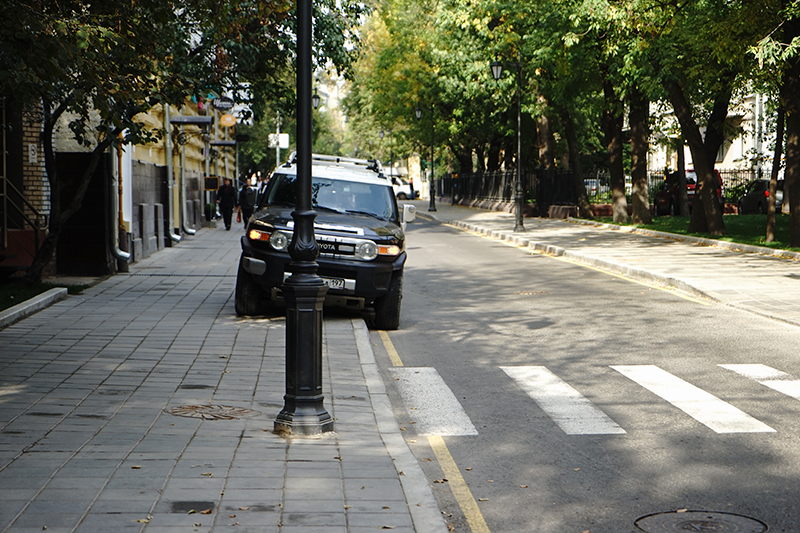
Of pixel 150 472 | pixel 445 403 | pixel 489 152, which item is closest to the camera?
pixel 150 472

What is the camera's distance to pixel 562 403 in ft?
25.1

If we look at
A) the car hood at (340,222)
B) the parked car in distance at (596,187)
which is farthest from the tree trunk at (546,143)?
the car hood at (340,222)

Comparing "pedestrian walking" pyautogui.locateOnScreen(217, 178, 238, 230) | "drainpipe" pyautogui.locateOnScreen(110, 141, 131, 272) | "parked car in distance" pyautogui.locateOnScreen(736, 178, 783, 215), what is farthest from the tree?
"parked car in distance" pyautogui.locateOnScreen(736, 178, 783, 215)

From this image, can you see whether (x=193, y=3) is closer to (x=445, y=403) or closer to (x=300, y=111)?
(x=300, y=111)

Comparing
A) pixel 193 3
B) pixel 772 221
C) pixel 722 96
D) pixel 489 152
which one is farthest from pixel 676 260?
pixel 489 152

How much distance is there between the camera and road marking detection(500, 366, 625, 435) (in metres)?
6.85

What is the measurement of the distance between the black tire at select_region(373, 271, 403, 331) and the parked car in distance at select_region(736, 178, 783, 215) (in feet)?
99.0

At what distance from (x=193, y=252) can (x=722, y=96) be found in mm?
14662

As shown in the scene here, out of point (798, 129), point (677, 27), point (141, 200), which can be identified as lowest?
point (141, 200)

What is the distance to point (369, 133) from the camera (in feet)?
257

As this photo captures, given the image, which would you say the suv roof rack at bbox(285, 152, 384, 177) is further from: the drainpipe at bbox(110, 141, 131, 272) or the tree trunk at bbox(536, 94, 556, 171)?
the tree trunk at bbox(536, 94, 556, 171)

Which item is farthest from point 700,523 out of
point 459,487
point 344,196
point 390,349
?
point 344,196

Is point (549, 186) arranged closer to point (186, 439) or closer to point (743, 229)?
point (743, 229)

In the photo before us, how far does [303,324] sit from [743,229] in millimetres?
24873
